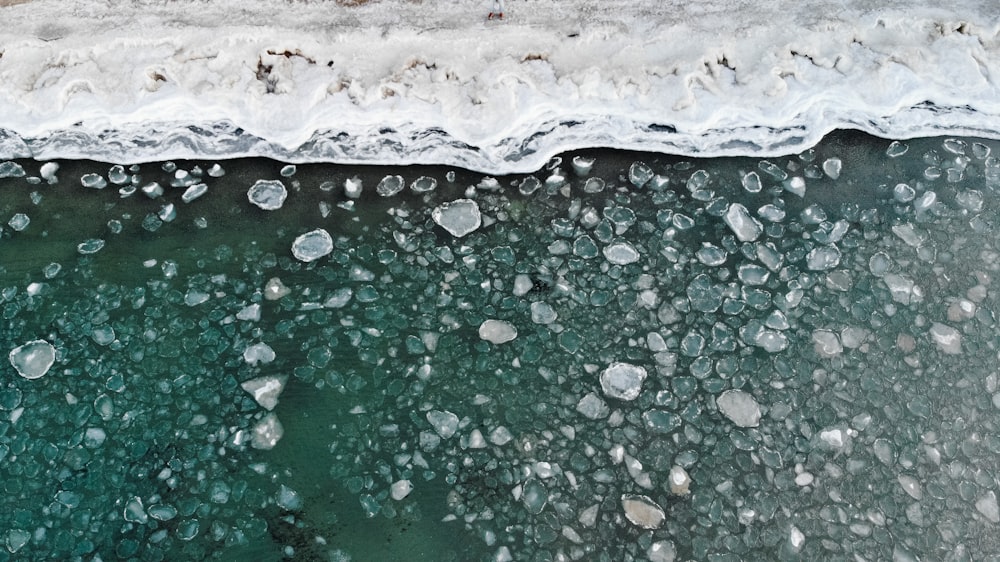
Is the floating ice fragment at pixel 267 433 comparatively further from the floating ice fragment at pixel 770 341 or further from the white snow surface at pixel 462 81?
the floating ice fragment at pixel 770 341

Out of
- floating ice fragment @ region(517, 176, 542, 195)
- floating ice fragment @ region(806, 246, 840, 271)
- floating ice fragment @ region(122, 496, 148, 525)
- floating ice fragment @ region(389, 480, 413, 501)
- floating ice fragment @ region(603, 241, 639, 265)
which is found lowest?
floating ice fragment @ region(389, 480, 413, 501)

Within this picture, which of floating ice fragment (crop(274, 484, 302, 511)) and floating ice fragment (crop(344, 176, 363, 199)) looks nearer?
floating ice fragment (crop(274, 484, 302, 511))

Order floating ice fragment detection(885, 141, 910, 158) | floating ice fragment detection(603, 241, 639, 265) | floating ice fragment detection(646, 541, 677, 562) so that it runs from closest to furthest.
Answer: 1. floating ice fragment detection(646, 541, 677, 562)
2. floating ice fragment detection(603, 241, 639, 265)
3. floating ice fragment detection(885, 141, 910, 158)

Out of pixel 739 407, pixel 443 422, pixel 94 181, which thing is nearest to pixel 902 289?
pixel 739 407

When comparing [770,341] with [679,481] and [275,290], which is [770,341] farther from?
[275,290]

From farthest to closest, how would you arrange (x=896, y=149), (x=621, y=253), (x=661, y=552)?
(x=896, y=149) → (x=621, y=253) → (x=661, y=552)

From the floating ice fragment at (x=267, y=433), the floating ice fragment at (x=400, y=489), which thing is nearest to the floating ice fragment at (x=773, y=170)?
the floating ice fragment at (x=400, y=489)

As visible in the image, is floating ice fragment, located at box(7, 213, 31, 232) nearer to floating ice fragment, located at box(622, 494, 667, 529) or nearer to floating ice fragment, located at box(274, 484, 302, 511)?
floating ice fragment, located at box(274, 484, 302, 511)

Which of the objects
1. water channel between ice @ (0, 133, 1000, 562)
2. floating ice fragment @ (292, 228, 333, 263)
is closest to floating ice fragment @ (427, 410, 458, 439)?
water channel between ice @ (0, 133, 1000, 562)
